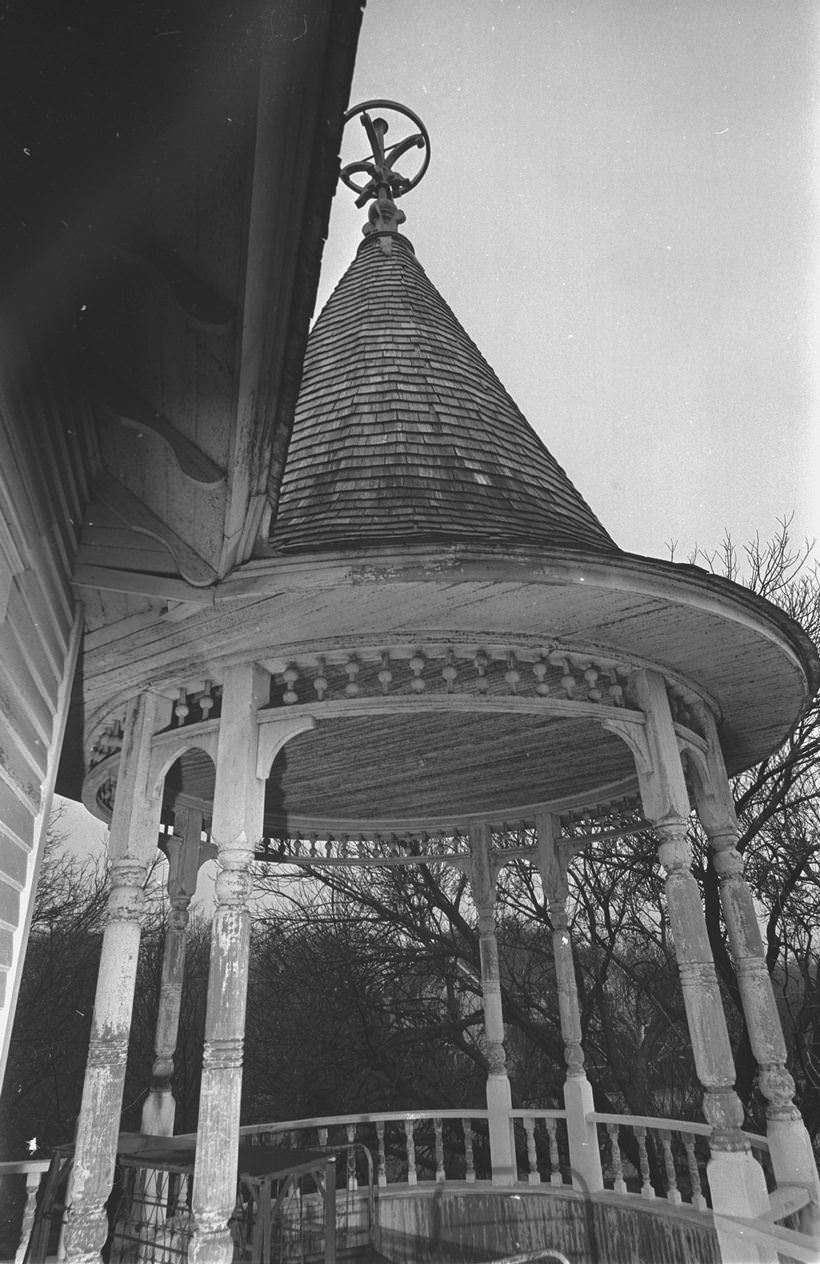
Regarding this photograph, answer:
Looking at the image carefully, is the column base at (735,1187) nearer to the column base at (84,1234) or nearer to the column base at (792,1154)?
the column base at (792,1154)

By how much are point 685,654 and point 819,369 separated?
6.17 ft

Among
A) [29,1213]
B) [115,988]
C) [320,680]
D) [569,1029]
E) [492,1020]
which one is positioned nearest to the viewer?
[115,988]

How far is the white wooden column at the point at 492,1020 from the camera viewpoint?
7.85 meters

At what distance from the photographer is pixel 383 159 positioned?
10.7 m

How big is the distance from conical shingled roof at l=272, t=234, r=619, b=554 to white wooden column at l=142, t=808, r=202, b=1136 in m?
3.78

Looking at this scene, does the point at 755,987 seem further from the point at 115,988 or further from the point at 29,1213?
the point at 29,1213

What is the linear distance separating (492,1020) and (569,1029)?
0.83 m

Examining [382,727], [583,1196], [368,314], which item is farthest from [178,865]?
[368,314]

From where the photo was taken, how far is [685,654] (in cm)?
512

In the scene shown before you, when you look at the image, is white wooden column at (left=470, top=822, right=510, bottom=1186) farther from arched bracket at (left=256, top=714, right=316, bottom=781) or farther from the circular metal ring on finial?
the circular metal ring on finial

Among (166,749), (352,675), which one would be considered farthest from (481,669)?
A: (166,749)

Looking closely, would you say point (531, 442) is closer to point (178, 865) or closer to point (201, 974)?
point (178, 865)

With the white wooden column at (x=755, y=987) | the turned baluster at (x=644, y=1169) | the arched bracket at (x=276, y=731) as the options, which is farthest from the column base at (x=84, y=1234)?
the turned baluster at (x=644, y=1169)

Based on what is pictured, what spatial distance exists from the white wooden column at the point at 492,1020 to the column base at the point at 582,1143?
65 cm
